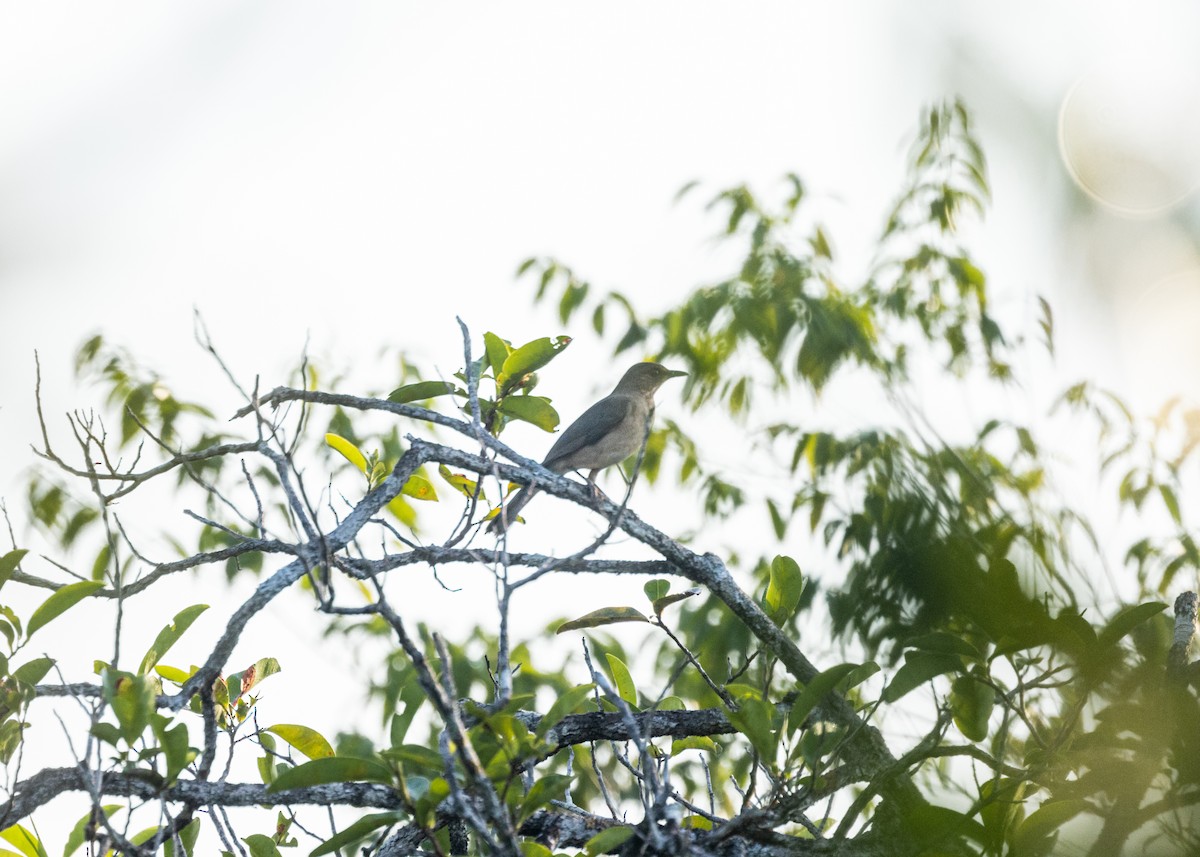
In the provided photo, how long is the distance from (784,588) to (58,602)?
7.09 ft

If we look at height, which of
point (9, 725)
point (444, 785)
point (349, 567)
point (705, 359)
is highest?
point (705, 359)

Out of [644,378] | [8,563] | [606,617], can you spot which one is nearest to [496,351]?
[606,617]

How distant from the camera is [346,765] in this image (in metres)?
2.33

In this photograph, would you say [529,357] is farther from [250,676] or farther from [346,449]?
[250,676]

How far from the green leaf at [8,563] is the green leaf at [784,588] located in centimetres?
A: 224

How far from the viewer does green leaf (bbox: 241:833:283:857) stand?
3286 mm

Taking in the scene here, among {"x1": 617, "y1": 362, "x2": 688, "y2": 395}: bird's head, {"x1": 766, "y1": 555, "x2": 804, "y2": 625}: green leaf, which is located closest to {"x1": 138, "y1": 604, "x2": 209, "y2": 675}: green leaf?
{"x1": 766, "y1": 555, "x2": 804, "y2": 625}: green leaf

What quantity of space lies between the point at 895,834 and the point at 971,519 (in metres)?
0.34

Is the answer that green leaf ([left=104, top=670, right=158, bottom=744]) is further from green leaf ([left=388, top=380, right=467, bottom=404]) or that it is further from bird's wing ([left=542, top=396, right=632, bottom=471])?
bird's wing ([left=542, top=396, right=632, bottom=471])

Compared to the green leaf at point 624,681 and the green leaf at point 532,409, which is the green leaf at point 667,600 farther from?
the green leaf at point 532,409

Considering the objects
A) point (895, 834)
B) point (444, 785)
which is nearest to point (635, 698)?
point (444, 785)

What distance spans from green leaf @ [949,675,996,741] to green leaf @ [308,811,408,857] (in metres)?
1.51

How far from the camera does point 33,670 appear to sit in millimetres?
2975

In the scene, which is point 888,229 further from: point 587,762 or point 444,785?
point 444,785
